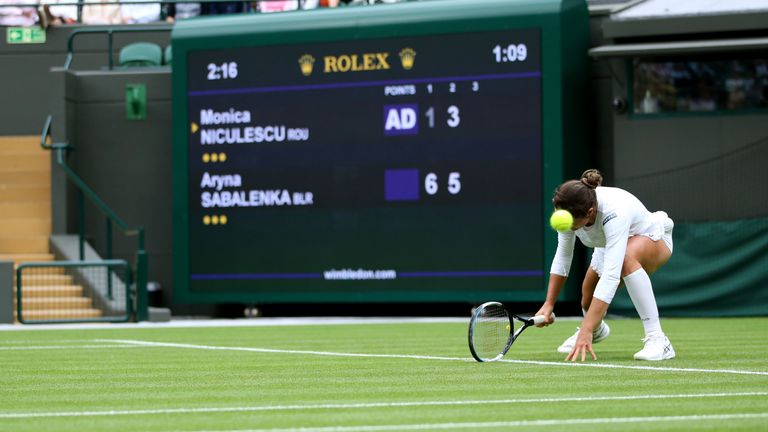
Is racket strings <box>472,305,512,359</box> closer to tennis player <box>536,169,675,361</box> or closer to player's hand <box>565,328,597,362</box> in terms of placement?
tennis player <box>536,169,675,361</box>

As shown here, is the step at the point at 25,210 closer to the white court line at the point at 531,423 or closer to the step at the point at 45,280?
the step at the point at 45,280

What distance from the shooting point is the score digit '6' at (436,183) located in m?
21.3

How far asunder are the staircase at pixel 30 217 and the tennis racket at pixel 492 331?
12600 mm

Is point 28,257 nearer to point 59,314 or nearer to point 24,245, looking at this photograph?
point 24,245

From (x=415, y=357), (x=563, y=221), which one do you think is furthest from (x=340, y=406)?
(x=415, y=357)

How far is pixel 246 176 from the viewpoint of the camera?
22641mm

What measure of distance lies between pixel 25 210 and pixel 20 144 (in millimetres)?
1341

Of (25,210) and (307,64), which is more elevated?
(307,64)

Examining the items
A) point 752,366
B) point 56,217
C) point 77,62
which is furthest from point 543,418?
point 77,62

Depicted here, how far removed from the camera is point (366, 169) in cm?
2195

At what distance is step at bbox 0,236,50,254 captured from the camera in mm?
24281

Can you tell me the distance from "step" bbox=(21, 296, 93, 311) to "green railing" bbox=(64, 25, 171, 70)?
190 inches

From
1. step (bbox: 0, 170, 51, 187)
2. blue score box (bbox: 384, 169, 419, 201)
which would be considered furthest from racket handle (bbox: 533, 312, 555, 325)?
step (bbox: 0, 170, 51, 187)

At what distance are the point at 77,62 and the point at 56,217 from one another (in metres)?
3.90
